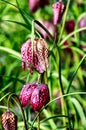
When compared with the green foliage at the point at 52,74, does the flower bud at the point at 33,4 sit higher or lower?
higher

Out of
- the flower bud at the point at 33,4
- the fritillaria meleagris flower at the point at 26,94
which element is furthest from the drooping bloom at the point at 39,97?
the flower bud at the point at 33,4

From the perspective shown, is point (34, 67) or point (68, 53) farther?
point (68, 53)

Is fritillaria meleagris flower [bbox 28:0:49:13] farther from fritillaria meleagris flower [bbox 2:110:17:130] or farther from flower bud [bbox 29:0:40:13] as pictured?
fritillaria meleagris flower [bbox 2:110:17:130]

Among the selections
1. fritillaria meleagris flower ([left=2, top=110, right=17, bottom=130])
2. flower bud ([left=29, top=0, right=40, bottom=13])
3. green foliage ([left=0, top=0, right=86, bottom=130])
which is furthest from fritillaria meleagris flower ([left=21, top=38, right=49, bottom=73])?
flower bud ([left=29, top=0, right=40, bottom=13])

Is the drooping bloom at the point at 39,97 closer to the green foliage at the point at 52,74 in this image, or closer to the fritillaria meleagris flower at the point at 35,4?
the green foliage at the point at 52,74

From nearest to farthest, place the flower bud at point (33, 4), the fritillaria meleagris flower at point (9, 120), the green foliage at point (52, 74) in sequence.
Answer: the fritillaria meleagris flower at point (9, 120)
the green foliage at point (52, 74)
the flower bud at point (33, 4)

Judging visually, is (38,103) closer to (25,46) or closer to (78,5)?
(25,46)

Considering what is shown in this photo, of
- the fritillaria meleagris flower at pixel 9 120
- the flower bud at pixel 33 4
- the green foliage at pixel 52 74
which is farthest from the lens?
the flower bud at pixel 33 4

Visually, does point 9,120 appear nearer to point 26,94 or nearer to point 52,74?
point 26,94

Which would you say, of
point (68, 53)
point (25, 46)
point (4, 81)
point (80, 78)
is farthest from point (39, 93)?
point (68, 53)
